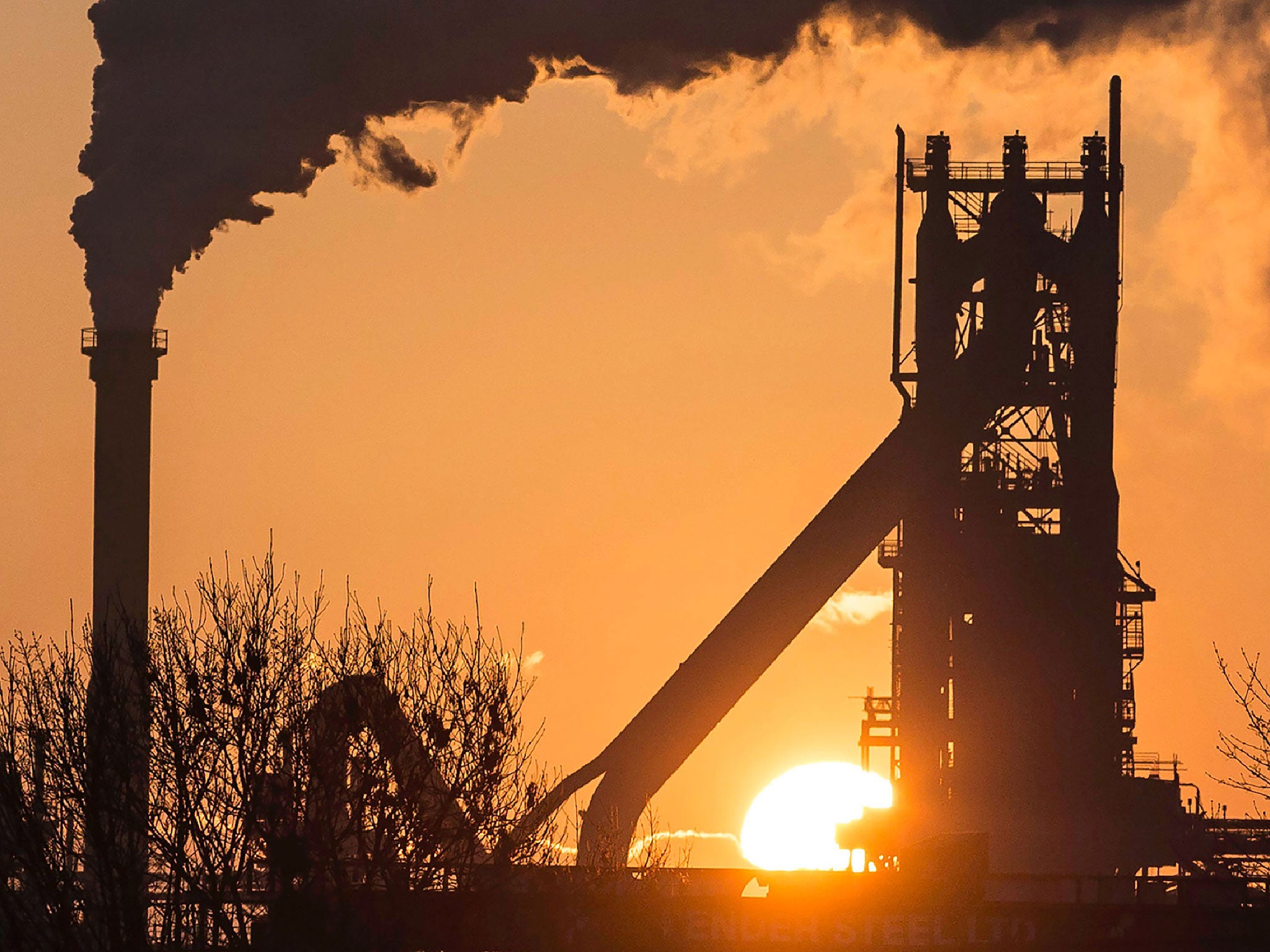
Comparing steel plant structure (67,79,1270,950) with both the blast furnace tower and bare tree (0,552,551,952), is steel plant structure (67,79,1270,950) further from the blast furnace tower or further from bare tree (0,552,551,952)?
bare tree (0,552,551,952)

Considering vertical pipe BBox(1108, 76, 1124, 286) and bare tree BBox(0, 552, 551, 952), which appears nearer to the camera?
bare tree BBox(0, 552, 551, 952)

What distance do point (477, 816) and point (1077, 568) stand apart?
17.7 metres

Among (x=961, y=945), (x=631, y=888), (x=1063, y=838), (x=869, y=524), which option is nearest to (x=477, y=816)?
(x=961, y=945)

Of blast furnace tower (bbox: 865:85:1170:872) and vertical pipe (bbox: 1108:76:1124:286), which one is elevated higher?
vertical pipe (bbox: 1108:76:1124:286)

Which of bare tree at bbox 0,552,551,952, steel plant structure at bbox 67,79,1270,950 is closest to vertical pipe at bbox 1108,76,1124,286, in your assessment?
steel plant structure at bbox 67,79,1270,950

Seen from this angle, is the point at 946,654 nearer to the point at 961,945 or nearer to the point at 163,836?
the point at 961,945

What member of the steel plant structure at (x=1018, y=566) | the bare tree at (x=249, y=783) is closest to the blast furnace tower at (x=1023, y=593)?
the steel plant structure at (x=1018, y=566)

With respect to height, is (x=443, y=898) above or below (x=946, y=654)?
below

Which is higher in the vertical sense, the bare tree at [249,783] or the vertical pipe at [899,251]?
the vertical pipe at [899,251]

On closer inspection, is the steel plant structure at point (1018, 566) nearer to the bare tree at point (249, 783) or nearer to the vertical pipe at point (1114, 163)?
the vertical pipe at point (1114, 163)

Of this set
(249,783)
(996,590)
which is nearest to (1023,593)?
(996,590)

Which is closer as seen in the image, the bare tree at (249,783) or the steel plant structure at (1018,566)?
the bare tree at (249,783)

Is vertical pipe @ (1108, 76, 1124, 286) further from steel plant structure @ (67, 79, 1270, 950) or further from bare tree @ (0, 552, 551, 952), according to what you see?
bare tree @ (0, 552, 551, 952)

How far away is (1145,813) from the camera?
37.6 metres
